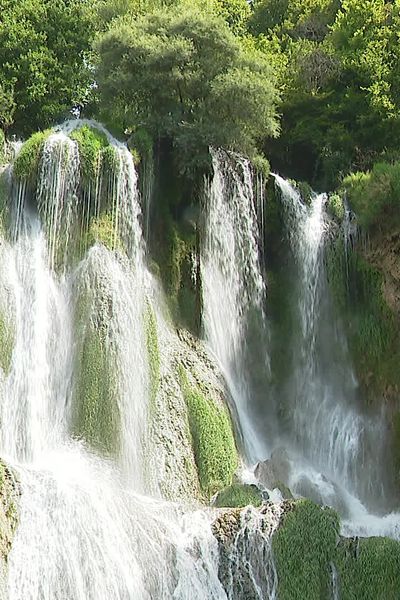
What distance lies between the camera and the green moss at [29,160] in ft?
55.2

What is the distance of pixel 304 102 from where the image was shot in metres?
24.2

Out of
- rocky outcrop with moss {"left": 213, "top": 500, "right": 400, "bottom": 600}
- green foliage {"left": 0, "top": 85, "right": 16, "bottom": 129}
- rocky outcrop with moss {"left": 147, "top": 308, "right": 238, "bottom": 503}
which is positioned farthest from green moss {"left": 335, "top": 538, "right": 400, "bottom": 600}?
green foliage {"left": 0, "top": 85, "right": 16, "bottom": 129}

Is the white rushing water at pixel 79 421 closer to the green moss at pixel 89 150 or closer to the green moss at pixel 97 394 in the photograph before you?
the green moss at pixel 97 394

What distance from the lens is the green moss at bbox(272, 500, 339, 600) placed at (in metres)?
11.1

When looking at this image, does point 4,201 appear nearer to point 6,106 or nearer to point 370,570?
point 6,106

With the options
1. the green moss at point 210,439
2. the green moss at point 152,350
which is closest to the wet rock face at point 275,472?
the green moss at point 210,439

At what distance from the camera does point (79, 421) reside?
46.6 feet

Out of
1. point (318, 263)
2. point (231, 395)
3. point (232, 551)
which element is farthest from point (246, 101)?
point (232, 551)

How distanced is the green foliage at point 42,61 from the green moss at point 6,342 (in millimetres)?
8209

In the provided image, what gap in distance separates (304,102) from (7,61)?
28.1 ft

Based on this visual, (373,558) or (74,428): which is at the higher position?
(74,428)

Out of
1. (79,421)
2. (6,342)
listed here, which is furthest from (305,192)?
(79,421)

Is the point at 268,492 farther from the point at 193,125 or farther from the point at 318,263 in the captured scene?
the point at 193,125

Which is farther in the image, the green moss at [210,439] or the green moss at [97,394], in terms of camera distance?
the green moss at [210,439]
